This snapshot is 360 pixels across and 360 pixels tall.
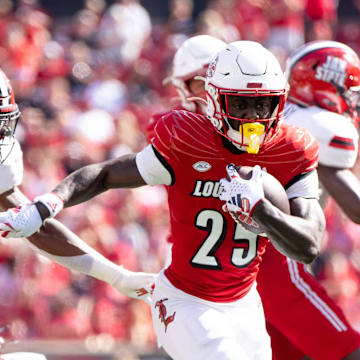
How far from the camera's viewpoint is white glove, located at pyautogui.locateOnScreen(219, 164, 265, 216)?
3.34 m

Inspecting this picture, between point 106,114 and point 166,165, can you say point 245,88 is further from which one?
point 106,114

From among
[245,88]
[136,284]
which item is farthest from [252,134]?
[136,284]

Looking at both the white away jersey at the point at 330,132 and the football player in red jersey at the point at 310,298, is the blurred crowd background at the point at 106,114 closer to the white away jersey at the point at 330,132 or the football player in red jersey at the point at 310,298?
the football player in red jersey at the point at 310,298

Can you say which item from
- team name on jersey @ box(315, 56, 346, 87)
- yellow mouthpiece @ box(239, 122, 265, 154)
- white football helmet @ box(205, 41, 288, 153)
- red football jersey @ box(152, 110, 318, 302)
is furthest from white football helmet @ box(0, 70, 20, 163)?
team name on jersey @ box(315, 56, 346, 87)

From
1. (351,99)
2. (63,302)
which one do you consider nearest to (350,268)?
(63,302)

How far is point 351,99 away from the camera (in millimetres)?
4859

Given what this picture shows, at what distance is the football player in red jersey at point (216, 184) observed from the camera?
3654 millimetres

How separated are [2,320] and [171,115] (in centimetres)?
432

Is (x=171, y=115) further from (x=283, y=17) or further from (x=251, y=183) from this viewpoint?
(x=283, y=17)

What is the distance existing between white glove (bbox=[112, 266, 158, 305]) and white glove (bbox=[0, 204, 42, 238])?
1.01 m

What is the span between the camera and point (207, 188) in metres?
3.71

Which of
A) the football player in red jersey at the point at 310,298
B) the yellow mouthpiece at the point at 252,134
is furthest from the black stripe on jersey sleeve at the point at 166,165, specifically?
the football player in red jersey at the point at 310,298

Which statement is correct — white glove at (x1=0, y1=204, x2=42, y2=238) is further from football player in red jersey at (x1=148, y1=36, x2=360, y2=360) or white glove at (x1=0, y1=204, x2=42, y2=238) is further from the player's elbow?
football player in red jersey at (x1=148, y1=36, x2=360, y2=360)

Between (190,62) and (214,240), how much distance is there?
68.6 inches
